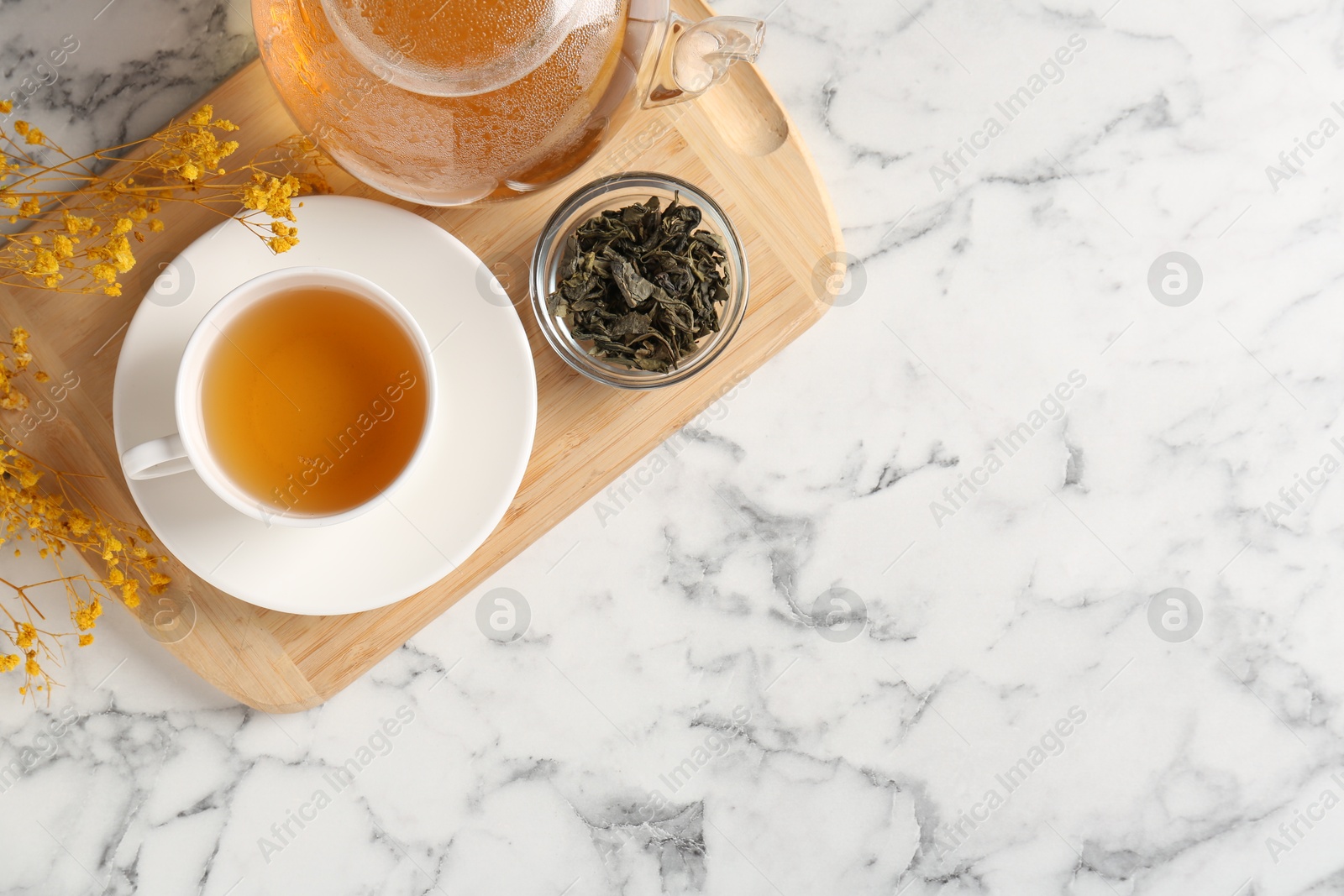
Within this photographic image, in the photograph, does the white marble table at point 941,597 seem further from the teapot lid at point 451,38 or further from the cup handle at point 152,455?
the teapot lid at point 451,38

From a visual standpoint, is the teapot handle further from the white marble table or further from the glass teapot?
the white marble table

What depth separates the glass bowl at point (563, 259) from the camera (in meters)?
1.14

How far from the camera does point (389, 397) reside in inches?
41.3

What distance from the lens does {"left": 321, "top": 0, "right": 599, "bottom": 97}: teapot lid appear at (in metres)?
0.78

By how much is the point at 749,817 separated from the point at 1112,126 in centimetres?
128

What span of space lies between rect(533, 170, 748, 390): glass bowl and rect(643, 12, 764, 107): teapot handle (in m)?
0.17

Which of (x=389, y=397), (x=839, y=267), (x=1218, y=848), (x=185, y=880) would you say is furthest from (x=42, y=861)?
(x=1218, y=848)

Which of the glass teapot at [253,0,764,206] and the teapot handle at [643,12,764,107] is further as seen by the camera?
the teapot handle at [643,12,764,107]

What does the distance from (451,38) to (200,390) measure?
1.63ft

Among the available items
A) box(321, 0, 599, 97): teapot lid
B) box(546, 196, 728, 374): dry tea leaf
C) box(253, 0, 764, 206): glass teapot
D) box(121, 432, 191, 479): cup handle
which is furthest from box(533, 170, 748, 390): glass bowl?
box(121, 432, 191, 479): cup handle

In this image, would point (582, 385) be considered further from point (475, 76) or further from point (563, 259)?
point (475, 76)

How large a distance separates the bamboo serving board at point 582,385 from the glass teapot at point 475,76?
0.18 m

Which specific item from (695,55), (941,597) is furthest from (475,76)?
(941,597)

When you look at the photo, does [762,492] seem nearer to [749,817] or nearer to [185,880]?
[749,817]
